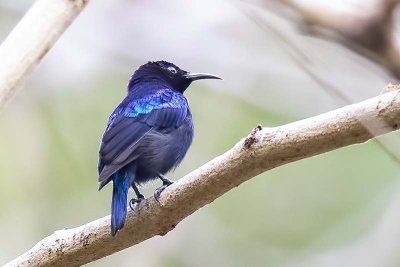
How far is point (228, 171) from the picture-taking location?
2.43 meters

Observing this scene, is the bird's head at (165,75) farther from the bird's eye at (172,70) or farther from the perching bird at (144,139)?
the perching bird at (144,139)

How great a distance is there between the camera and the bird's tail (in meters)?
2.80

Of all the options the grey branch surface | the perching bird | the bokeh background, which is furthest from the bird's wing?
the grey branch surface

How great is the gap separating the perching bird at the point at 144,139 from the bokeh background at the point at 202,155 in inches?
22.3

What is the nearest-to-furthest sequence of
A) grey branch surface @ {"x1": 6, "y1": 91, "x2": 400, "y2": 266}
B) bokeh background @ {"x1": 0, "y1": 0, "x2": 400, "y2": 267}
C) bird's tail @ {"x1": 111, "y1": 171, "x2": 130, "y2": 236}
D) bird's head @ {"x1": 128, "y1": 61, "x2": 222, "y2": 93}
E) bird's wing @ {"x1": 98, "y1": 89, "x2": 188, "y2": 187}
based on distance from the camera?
1. grey branch surface @ {"x1": 6, "y1": 91, "x2": 400, "y2": 266}
2. bird's tail @ {"x1": 111, "y1": 171, "x2": 130, "y2": 236}
3. bird's wing @ {"x1": 98, "y1": 89, "x2": 188, "y2": 187}
4. bird's head @ {"x1": 128, "y1": 61, "x2": 222, "y2": 93}
5. bokeh background @ {"x1": 0, "y1": 0, "x2": 400, "y2": 267}

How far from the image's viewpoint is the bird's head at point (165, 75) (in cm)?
489

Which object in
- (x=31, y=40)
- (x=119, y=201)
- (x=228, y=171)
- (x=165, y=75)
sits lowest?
(x=119, y=201)

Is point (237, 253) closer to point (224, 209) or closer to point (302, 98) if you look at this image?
point (224, 209)

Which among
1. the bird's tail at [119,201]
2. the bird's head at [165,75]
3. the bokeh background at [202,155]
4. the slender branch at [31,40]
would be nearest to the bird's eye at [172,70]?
the bird's head at [165,75]

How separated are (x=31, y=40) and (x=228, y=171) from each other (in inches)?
37.7

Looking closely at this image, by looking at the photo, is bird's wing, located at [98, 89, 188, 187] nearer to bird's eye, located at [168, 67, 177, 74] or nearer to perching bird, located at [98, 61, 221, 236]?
perching bird, located at [98, 61, 221, 236]

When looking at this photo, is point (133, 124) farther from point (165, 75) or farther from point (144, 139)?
point (165, 75)

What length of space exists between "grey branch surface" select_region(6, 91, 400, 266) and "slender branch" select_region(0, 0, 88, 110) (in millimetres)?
582

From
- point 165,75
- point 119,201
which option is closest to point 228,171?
point 119,201
